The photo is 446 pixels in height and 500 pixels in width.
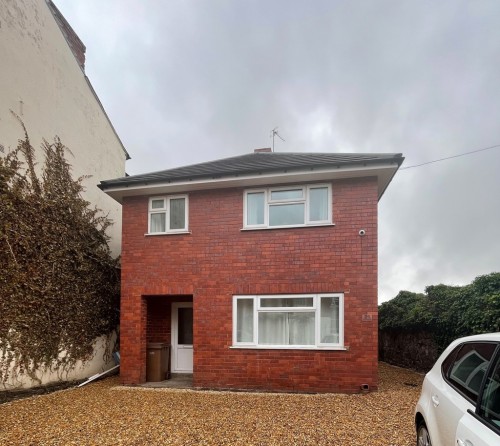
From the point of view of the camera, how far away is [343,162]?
305 inches

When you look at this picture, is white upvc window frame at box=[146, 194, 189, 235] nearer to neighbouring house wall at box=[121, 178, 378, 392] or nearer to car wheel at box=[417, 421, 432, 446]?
neighbouring house wall at box=[121, 178, 378, 392]

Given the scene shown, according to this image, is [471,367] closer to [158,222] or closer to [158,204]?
[158,222]

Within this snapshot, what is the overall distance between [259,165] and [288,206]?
108cm

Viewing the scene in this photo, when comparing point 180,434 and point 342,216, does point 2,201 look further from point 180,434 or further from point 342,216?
point 342,216

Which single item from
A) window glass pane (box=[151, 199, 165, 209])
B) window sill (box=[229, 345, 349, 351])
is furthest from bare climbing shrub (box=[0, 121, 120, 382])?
window sill (box=[229, 345, 349, 351])

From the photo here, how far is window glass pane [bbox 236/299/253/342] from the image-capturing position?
330 inches

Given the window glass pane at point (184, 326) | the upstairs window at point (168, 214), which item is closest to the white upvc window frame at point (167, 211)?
the upstairs window at point (168, 214)

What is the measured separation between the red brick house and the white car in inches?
165

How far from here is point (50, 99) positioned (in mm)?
9766

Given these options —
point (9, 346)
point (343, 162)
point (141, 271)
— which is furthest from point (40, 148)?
point (343, 162)

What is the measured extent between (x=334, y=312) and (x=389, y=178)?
3.00m

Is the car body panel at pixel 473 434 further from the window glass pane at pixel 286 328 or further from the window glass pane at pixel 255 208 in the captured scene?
the window glass pane at pixel 255 208

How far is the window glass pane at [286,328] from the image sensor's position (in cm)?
808

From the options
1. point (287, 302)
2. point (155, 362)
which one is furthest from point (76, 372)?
point (287, 302)
